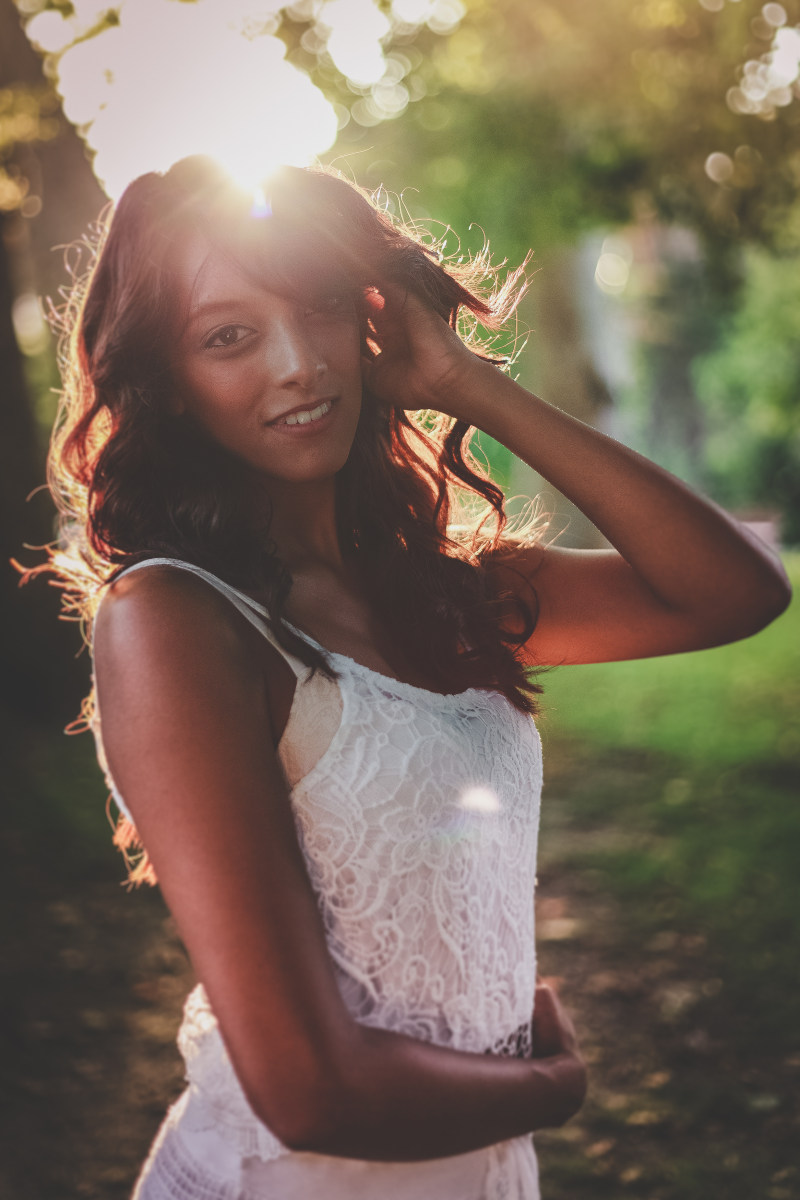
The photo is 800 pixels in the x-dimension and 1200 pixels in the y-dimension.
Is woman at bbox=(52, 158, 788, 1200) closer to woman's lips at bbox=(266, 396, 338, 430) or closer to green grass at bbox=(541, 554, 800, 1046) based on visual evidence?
woman's lips at bbox=(266, 396, 338, 430)

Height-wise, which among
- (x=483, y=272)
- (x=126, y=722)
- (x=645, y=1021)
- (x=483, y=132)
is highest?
(x=483, y=272)

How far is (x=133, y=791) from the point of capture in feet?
4.44

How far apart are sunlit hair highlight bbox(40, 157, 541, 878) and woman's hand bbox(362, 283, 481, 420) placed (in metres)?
0.03

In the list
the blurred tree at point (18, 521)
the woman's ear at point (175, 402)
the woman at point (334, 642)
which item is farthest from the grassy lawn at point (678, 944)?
the blurred tree at point (18, 521)

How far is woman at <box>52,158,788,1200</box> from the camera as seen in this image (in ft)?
4.41

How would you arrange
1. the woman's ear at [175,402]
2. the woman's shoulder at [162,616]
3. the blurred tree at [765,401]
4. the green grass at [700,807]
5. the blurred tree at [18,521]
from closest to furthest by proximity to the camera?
the woman's shoulder at [162,616], the woman's ear at [175,402], the green grass at [700,807], the blurred tree at [18,521], the blurred tree at [765,401]

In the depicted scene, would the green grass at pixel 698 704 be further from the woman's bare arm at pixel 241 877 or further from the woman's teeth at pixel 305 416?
the woman's bare arm at pixel 241 877

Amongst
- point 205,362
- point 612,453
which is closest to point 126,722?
point 205,362

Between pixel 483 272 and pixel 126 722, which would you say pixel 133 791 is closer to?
pixel 126 722

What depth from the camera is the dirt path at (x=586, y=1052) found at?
3922mm

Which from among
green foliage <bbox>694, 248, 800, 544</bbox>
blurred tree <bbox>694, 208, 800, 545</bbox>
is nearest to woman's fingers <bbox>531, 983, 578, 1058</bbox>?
blurred tree <bbox>694, 208, 800, 545</bbox>

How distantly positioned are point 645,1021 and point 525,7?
373 inches

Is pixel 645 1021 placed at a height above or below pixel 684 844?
above

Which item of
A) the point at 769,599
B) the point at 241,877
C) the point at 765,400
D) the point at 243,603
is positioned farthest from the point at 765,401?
the point at 241,877
